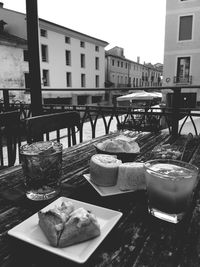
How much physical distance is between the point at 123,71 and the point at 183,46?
66.9 ft

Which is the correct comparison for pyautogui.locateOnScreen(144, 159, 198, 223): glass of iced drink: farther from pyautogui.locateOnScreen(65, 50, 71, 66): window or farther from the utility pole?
pyautogui.locateOnScreen(65, 50, 71, 66): window

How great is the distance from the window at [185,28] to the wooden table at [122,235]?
17.8 m

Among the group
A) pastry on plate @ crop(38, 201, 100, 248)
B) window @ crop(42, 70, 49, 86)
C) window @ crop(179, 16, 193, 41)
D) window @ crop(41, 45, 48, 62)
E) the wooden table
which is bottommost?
the wooden table

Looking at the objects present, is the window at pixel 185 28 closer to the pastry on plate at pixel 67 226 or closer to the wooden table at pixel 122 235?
the wooden table at pixel 122 235

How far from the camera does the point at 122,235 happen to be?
542 millimetres

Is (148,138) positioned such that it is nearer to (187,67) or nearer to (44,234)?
(44,234)

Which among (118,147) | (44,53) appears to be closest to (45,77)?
(44,53)

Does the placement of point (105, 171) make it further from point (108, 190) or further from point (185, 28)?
point (185, 28)

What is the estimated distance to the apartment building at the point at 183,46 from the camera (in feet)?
50.6

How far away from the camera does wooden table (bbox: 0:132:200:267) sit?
456 millimetres

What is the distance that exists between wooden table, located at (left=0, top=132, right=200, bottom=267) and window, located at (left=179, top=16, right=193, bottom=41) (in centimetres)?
1781

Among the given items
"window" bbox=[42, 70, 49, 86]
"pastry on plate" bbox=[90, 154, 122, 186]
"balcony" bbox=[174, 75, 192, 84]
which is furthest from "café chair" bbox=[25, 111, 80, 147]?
"window" bbox=[42, 70, 49, 86]

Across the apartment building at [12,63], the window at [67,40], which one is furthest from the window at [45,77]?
the window at [67,40]

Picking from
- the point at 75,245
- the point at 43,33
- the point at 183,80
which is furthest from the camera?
the point at 43,33
